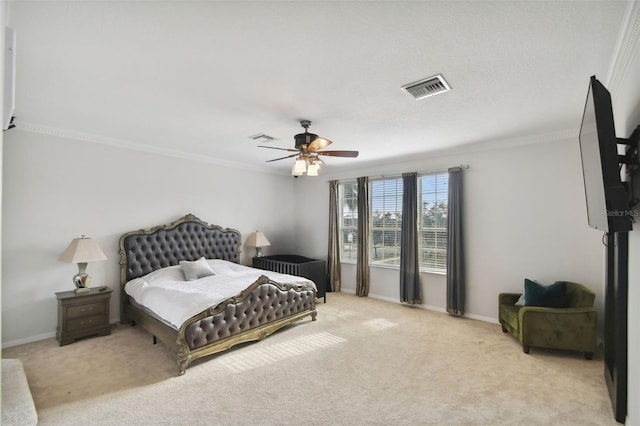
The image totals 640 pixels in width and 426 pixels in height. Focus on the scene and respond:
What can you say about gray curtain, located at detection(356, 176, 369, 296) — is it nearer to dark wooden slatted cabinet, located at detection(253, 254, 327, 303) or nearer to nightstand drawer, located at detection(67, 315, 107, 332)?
dark wooden slatted cabinet, located at detection(253, 254, 327, 303)

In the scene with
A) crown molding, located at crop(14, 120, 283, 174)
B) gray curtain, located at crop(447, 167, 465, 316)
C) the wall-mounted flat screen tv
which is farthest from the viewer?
gray curtain, located at crop(447, 167, 465, 316)

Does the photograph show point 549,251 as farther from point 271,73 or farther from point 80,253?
point 80,253

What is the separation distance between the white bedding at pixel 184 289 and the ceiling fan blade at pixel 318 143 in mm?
1884

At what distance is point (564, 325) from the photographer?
11.2 feet

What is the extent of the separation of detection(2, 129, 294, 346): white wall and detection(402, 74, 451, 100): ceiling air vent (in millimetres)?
3931

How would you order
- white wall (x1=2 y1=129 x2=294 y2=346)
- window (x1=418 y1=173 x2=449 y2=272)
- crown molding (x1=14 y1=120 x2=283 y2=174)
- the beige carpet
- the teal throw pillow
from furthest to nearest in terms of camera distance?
window (x1=418 y1=173 x2=449 y2=272)
crown molding (x1=14 y1=120 x2=283 y2=174)
white wall (x1=2 y1=129 x2=294 y2=346)
the teal throw pillow
the beige carpet

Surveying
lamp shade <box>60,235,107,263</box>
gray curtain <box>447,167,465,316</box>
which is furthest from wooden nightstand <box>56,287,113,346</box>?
gray curtain <box>447,167,465,316</box>

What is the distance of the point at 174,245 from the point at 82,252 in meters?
1.32

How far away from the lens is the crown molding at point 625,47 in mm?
1870

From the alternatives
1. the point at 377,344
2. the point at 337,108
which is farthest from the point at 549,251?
the point at 337,108

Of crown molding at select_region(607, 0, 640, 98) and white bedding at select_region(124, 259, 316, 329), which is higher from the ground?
crown molding at select_region(607, 0, 640, 98)

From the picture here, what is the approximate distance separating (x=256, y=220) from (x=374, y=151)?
9.21ft

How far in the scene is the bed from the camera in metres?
3.34

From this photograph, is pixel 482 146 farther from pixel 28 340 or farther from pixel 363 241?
pixel 28 340
